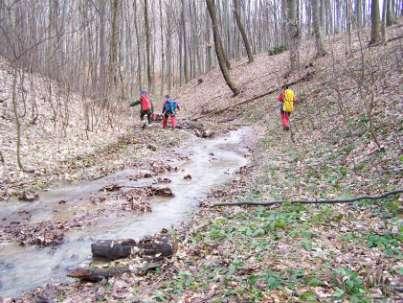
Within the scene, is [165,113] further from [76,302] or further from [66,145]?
[76,302]

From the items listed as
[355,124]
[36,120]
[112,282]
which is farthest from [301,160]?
[36,120]

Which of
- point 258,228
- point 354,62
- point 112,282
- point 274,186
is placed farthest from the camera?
point 354,62

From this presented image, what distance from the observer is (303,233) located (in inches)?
268

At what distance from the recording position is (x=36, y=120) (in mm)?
17422

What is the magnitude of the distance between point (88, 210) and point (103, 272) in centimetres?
371

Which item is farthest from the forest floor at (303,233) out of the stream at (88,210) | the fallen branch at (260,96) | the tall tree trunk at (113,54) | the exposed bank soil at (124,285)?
the tall tree trunk at (113,54)

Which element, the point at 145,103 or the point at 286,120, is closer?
the point at 286,120

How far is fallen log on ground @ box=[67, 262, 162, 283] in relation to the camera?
21.8 ft

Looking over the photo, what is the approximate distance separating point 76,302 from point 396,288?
4.03 m

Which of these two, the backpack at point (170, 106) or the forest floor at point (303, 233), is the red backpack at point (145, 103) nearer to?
the backpack at point (170, 106)

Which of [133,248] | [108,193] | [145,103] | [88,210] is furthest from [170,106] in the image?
[133,248]

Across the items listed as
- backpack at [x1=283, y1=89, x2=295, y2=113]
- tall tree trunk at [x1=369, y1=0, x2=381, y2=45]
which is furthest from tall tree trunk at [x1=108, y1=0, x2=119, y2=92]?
tall tree trunk at [x1=369, y1=0, x2=381, y2=45]

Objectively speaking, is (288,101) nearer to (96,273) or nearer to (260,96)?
(260,96)

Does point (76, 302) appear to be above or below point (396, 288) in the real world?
below
